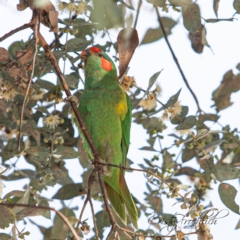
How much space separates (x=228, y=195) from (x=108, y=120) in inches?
33.9

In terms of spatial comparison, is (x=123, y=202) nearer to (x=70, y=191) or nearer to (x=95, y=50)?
(x=70, y=191)

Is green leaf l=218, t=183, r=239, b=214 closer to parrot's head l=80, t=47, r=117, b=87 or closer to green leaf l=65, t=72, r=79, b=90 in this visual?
green leaf l=65, t=72, r=79, b=90

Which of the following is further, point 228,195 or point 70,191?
point 70,191

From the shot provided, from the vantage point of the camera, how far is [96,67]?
2.80 meters

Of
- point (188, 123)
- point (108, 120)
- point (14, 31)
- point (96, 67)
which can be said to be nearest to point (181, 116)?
point (188, 123)

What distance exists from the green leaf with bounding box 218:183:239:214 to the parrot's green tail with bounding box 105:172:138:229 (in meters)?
0.52

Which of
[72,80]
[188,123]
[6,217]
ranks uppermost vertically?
[72,80]

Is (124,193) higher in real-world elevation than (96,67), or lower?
lower

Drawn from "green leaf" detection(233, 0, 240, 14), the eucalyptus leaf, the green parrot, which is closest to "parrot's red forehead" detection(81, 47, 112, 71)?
the green parrot

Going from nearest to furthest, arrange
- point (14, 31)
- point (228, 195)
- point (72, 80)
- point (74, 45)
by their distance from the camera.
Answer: point (14, 31) → point (228, 195) → point (74, 45) → point (72, 80)

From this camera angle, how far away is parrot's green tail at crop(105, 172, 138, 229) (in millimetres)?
2428

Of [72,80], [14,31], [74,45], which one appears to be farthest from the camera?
[72,80]

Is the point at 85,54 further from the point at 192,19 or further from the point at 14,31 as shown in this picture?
the point at 192,19

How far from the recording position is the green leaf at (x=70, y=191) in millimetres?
2555
